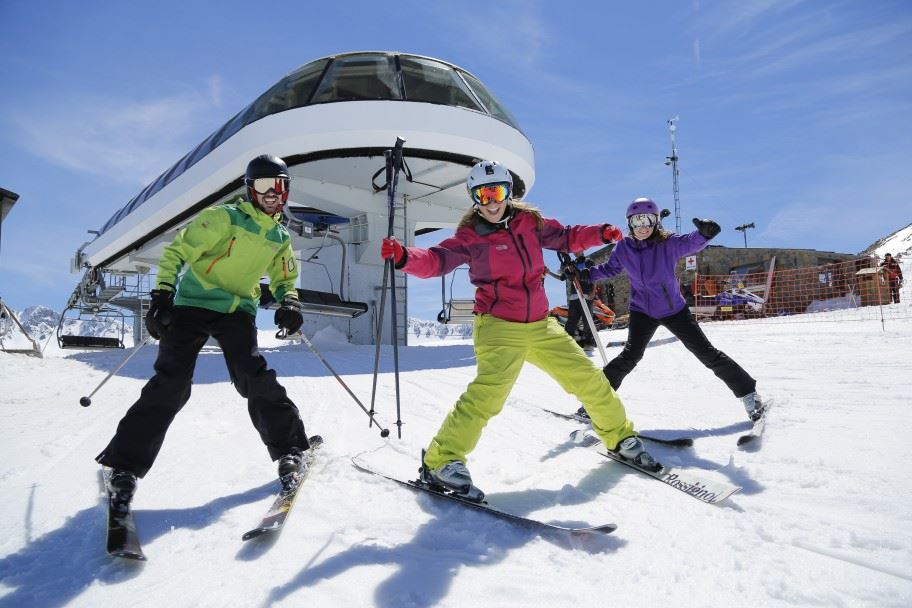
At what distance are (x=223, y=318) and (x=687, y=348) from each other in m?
3.03

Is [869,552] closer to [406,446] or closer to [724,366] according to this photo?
[724,366]

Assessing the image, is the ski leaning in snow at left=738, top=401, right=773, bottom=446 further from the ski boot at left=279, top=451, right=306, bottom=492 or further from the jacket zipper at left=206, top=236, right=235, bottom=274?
the jacket zipper at left=206, top=236, right=235, bottom=274

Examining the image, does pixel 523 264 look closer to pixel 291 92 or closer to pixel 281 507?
pixel 281 507

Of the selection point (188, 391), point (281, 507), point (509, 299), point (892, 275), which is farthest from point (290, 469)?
point (892, 275)

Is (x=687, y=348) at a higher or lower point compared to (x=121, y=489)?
higher

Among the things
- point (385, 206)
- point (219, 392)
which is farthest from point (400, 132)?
point (219, 392)

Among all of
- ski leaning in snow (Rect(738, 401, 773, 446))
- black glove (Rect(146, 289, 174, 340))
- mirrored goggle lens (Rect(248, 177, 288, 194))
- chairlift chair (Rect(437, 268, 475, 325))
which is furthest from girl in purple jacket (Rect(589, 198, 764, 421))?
chairlift chair (Rect(437, 268, 475, 325))

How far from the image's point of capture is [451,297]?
1202 cm

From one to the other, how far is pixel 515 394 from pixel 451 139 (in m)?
7.49

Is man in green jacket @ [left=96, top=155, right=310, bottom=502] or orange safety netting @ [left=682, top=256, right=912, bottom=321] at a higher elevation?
orange safety netting @ [left=682, top=256, right=912, bottom=321]

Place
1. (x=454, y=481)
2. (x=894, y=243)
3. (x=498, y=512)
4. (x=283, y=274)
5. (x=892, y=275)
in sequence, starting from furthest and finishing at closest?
(x=894, y=243) → (x=892, y=275) → (x=283, y=274) → (x=454, y=481) → (x=498, y=512)

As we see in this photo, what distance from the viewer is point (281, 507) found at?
2.27 m

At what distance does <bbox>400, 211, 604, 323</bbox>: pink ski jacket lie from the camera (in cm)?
271

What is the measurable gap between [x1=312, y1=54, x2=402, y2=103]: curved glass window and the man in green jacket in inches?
368
